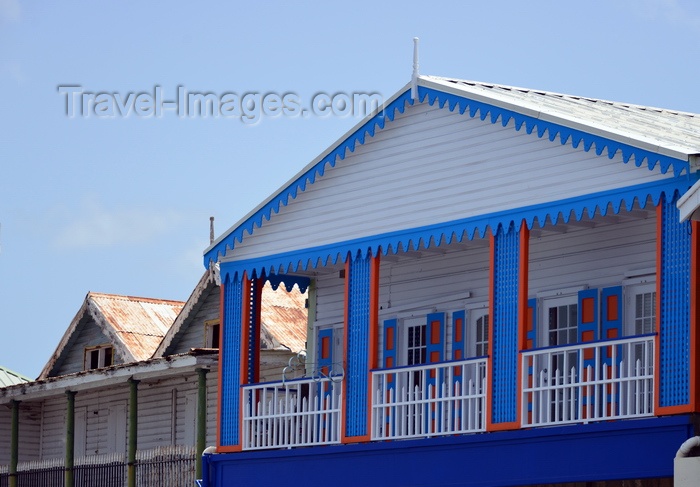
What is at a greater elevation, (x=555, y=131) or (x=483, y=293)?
(x=555, y=131)

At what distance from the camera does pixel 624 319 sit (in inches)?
748

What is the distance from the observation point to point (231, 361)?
22.0 meters

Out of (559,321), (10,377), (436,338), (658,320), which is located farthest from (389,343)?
(10,377)

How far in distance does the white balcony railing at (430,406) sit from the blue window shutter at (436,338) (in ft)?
2.60

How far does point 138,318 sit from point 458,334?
12980 millimetres

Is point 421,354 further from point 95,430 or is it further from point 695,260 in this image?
point 95,430

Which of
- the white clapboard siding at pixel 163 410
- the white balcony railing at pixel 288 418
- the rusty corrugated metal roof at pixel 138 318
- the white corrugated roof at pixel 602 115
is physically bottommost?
the white balcony railing at pixel 288 418

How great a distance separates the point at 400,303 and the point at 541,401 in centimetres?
522

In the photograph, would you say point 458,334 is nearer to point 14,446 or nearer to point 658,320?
point 658,320

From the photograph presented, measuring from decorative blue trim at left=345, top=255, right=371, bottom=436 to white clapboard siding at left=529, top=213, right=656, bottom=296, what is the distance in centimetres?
217

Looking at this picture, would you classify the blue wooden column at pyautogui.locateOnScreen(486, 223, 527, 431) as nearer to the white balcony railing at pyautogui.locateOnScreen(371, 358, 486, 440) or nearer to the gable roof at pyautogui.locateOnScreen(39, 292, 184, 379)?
the white balcony railing at pyautogui.locateOnScreen(371, 358, 486, 440)

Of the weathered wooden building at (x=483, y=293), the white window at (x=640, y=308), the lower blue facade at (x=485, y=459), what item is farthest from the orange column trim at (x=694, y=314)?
the white window at (x=640, y=308)

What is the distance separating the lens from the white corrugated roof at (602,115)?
1673cm

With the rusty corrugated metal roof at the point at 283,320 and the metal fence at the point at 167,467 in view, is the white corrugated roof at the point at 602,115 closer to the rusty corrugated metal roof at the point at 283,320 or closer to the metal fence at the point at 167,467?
the rusty corrugated metal roof at the point at 283,320
